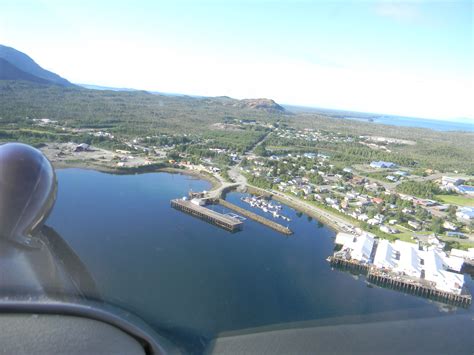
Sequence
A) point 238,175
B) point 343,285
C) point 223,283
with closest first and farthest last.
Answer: point 223,283 < point 343,285 < point 238,175

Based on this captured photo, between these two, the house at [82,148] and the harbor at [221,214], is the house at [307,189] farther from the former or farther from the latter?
the house at [82,148]

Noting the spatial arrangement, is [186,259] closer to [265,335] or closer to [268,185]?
[265,335]

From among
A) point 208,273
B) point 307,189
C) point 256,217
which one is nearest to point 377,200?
point 307,189

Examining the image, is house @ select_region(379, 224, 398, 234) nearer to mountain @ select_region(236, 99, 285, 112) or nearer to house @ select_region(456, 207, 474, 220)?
house @ select_region(456, 207, 474, 220)

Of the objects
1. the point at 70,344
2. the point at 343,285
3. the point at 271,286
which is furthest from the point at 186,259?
the point at 70,344


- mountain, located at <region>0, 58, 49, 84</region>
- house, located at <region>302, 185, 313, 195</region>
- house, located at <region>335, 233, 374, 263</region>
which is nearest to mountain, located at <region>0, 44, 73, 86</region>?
mountain, located at <region>0, 58, 49, 84</region>

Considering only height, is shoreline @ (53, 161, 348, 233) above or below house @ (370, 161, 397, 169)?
below
